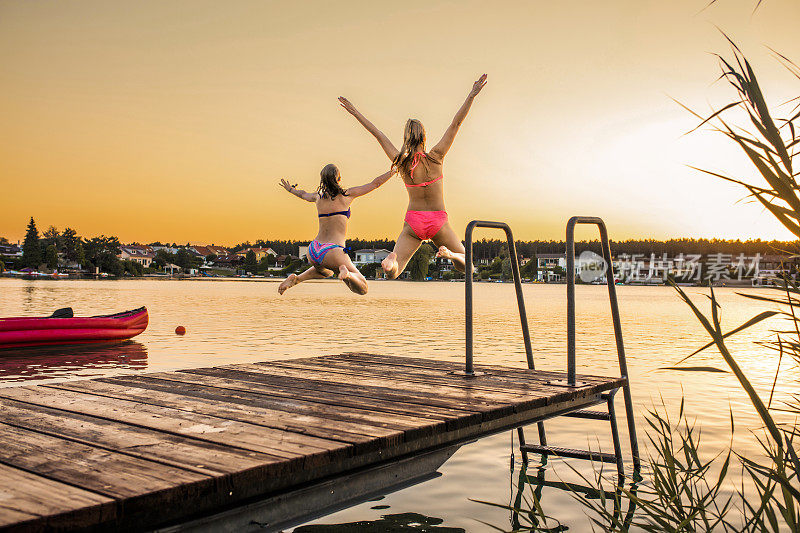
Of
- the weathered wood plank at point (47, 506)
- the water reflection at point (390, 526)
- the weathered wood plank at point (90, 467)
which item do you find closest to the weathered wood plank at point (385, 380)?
the water reflection at point (390, 526)

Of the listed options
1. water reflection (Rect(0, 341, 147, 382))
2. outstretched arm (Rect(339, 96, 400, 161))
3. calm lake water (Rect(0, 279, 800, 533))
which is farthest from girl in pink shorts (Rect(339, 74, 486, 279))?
water reflection (Rect(0, 341, 147, 382))

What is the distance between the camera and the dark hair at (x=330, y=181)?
28.8 feet

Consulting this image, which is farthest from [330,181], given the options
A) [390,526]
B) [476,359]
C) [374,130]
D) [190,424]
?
[476,359]

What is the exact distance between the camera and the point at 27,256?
155 metres

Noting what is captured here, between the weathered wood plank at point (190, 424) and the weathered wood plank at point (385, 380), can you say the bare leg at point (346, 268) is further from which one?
the weathered wood plank at point (190, 424)

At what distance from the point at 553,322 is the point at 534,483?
40.2m

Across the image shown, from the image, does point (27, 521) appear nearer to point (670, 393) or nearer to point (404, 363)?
point (404, 363)

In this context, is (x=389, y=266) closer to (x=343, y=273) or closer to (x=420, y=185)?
(x=343, y=273)

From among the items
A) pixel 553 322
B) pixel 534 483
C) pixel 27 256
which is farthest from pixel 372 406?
pixel 27 256

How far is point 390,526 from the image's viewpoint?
283 inches

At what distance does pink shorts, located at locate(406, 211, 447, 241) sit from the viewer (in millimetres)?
8164

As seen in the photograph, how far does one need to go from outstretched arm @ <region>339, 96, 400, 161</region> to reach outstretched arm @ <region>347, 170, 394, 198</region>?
24 cm

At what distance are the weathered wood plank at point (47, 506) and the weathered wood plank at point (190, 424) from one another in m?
1.00

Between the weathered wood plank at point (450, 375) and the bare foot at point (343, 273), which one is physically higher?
the bare foot at point (343, 273)
